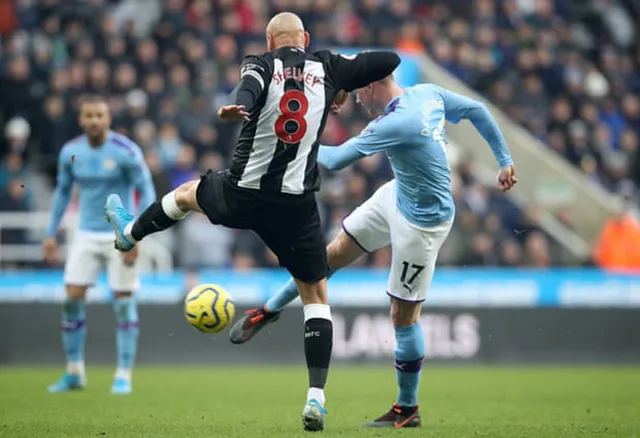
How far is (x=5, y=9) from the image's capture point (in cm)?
2052

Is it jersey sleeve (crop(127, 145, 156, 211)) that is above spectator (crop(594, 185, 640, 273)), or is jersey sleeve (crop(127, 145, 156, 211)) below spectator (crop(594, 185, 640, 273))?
above

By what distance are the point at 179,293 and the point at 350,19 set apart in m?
7.08

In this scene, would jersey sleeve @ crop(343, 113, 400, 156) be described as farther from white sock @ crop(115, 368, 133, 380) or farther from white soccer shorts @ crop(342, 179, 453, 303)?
white sock @ crop(115, 368, 133, 380)

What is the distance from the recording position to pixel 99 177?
1206cm

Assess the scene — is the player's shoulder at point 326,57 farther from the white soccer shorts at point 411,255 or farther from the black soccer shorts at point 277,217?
the white soccer shorts at point 411,255

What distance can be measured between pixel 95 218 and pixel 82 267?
501 mm

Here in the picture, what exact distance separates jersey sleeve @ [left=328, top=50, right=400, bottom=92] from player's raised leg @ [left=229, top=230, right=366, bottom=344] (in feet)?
5.31

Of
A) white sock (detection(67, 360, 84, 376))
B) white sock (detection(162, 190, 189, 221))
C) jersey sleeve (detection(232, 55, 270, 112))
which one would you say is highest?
jersey sleeve (detection(232, 55, 270, 112))

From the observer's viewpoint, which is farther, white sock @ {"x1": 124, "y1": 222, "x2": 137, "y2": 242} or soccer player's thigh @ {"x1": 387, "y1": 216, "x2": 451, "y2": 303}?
soccer player's thigh @ {"x1": 387, "y1": 216, "x2": 451, "y2": 303}

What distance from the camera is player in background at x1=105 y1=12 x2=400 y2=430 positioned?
26.1 feet

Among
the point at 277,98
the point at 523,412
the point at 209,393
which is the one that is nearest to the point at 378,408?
the point at 523,412

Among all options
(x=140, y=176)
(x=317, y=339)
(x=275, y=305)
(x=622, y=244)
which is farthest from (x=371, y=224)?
(x=622, y=244)

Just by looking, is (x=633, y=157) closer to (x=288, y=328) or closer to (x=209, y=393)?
(x=288, y=328)

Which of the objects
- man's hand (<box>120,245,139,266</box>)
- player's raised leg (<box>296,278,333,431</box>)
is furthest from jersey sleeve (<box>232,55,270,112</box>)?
man's hand (<box>120,245,139,266</box>)
